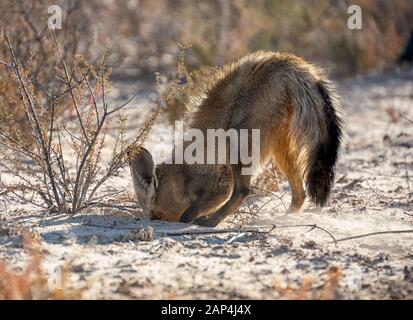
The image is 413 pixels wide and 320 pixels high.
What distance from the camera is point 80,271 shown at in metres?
4.81

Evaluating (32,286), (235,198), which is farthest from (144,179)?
(32,286)

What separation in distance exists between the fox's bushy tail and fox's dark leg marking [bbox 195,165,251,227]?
1.61 ft

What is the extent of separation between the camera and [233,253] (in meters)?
5.38

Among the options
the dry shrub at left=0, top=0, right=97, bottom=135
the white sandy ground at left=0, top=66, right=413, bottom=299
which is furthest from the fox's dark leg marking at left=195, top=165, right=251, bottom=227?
the dry shrub at left=0, top=0, right=97, bottom=135

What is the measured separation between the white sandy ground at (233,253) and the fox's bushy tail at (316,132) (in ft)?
1.25

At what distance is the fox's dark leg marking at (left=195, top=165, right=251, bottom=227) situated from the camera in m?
6.59

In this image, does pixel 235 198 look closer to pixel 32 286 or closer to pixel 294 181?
pixel 294 181

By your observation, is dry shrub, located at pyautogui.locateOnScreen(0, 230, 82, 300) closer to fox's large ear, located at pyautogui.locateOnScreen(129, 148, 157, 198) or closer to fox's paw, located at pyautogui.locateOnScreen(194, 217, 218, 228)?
fox's large ear, located at pyautogui.locateOnScreen(129, 148, 157, 198)

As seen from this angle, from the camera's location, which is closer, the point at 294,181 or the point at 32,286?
the point at 32,286

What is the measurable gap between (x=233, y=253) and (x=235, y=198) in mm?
1249

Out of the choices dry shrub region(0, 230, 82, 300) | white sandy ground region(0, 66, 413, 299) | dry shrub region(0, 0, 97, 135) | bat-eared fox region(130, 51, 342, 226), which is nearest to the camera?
dry shrub region(0, 230, 82, 300)

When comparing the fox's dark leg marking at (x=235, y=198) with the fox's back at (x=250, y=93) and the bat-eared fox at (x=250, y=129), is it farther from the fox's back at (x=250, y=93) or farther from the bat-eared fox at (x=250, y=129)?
the fox's back at (x=250, y=93)
